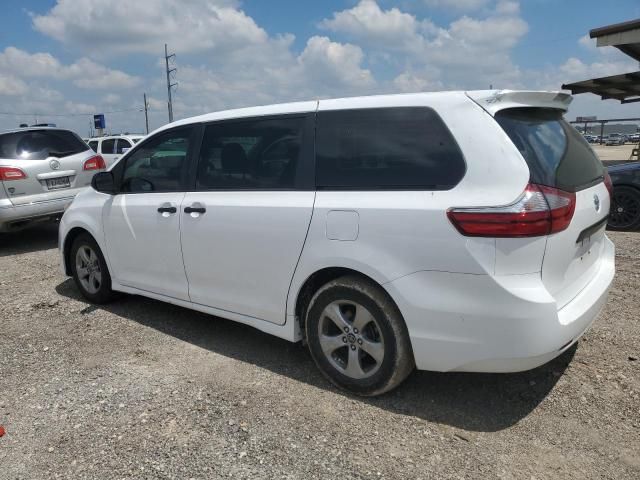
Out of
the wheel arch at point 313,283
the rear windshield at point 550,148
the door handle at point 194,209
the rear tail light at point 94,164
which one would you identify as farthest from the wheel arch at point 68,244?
the rear windshield at point 550,148

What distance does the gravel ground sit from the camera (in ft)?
8.59

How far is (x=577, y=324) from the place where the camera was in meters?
2.82

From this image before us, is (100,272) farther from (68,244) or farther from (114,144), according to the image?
(114,144)

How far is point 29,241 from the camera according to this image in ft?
28.4

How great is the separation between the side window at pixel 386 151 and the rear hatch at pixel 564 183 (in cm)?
34

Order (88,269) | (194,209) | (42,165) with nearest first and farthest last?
(194,209) < (88,269) < (42,165)

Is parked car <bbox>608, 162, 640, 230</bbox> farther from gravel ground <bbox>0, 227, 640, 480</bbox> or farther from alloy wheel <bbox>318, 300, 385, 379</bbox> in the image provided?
alloy wheel <bbox>318, 300, 385, 379</bbox>

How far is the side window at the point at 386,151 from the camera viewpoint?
279 centimetres

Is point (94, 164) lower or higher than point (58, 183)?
higher

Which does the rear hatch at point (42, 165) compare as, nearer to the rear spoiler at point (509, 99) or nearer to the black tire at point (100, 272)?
the black tire at point (100, 272)

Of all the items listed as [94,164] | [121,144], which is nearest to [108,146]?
[121,144]

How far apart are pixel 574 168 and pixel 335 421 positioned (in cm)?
195

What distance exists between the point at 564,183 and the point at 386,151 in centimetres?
95

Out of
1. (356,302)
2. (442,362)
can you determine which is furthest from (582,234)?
(356,302)
